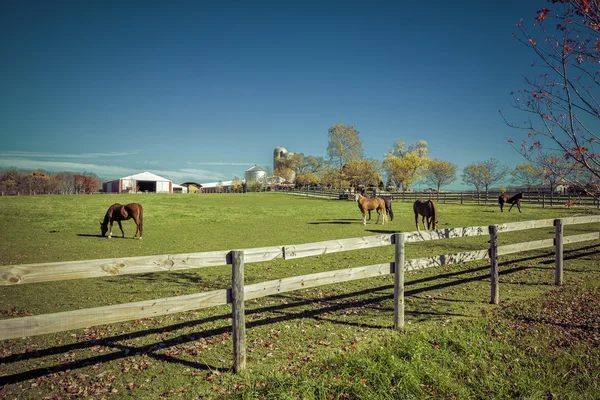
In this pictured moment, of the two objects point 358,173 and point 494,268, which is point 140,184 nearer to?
point 358,173

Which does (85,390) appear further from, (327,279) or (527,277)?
(527,277)

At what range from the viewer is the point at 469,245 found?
1321cm

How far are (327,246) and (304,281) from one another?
0.67 m

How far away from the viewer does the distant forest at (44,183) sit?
7716 cm

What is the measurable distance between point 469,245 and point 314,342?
10.6 meters

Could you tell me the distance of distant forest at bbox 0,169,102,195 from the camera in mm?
77162

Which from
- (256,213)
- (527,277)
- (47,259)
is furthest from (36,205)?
(527,277)

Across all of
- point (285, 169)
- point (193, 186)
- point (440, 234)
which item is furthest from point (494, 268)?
point (193, 186)

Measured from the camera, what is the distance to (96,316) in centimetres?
347

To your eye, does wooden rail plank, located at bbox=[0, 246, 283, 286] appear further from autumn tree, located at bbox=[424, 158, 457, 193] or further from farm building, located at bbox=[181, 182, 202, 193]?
farm building, located at bbox=[181, 182, 202, 193]

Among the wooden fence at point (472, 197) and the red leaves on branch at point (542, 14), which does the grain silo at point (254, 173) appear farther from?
the red leaves on branch at point (542, 14)

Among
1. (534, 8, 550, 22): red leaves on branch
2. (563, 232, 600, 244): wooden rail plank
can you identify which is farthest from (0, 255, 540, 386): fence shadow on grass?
(534, 8, 550, 22): red leaves on branch

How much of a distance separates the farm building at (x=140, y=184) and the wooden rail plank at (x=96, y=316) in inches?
3810

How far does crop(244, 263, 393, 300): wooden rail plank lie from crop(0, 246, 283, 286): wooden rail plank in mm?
382
